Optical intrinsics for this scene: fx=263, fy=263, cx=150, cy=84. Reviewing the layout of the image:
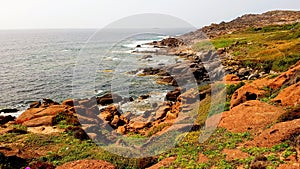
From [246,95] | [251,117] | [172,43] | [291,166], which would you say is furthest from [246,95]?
[172,43]

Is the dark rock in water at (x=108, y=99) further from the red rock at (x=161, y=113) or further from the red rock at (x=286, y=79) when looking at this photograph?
the red rock at (x=286, y=79)

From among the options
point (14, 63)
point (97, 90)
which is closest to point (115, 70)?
point (97, 90)

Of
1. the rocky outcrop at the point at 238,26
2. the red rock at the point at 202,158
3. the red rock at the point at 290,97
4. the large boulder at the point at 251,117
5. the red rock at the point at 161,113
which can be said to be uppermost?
the rocky outcrop at the point at 238,26

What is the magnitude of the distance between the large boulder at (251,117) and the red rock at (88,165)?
817 centimetres

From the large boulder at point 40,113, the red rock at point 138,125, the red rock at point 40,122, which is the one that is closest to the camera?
the red rock at point 40,122

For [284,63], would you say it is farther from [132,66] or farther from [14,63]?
[14,63]

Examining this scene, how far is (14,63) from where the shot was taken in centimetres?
7862

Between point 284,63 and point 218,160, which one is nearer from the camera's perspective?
point 218,160

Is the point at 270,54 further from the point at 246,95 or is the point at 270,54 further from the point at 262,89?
the point at 246,95

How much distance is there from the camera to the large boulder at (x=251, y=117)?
642 inches

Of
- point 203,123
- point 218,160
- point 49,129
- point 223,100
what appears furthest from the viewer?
point 223,100

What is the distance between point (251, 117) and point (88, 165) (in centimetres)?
1086

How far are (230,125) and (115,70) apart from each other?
162ft

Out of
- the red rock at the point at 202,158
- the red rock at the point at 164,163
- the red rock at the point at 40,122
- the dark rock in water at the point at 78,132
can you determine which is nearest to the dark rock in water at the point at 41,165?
the dark rock in water at the point at 78,132
